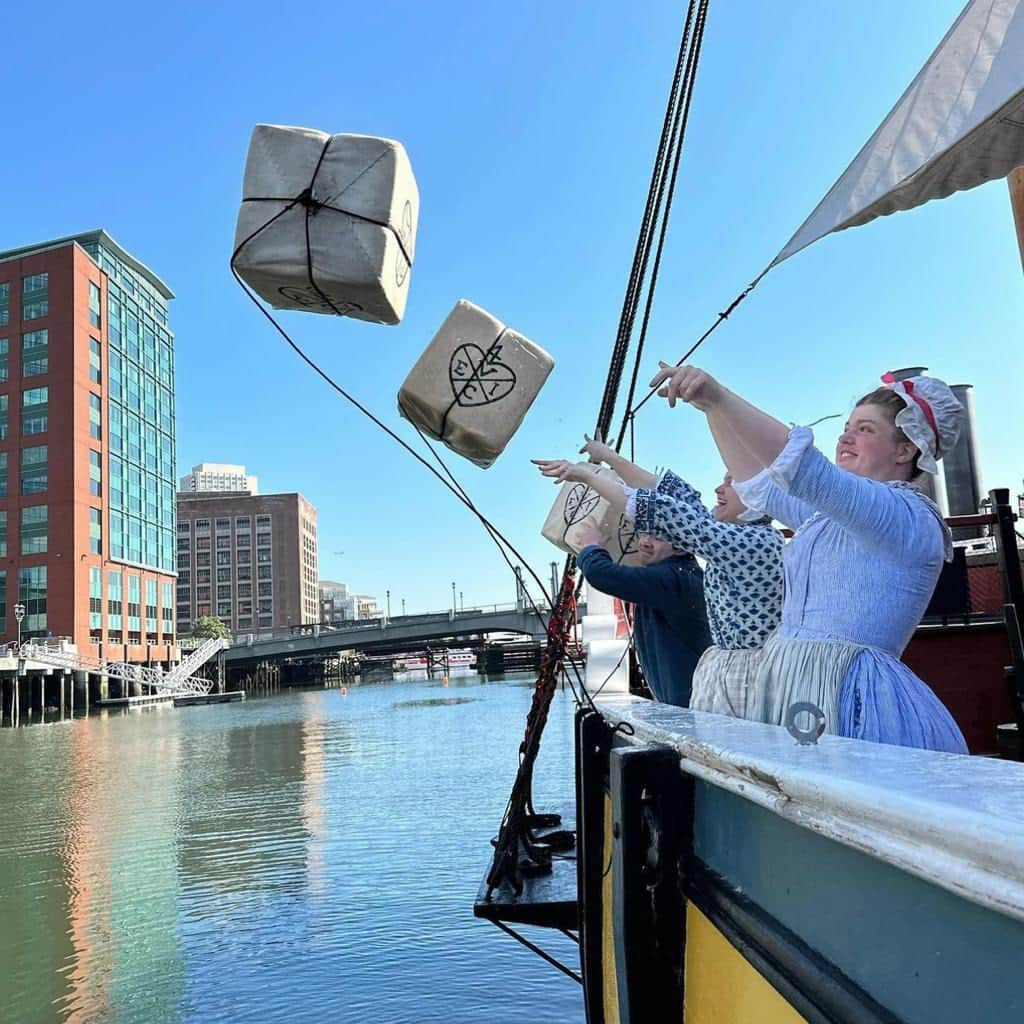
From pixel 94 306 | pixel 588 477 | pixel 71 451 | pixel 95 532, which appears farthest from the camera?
pixel 94 306

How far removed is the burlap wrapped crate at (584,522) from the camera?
10.1 feet

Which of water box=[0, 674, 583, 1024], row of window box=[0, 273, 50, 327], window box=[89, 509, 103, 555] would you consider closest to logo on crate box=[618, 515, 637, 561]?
water box=[0, 674, 583, 1024]

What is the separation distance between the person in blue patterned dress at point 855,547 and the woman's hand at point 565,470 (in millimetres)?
719

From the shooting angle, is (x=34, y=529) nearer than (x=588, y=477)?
No

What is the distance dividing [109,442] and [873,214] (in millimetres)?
55685

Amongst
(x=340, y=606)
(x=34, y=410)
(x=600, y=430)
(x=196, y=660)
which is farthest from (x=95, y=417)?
(x=340, y=606)

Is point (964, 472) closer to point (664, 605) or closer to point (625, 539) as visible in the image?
point (625, 539)

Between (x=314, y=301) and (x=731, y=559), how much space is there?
5.37 feet

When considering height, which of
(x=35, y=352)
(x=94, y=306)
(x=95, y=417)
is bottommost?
(x=95, y=417)

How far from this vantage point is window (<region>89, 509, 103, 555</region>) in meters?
50.7

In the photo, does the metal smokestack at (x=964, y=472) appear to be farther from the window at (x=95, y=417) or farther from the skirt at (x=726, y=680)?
the window at (x=95, y=417)

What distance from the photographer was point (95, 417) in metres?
51.8

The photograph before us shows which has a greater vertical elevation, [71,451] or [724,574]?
[71,451]

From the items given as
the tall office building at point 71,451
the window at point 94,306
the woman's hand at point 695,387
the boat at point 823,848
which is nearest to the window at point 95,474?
the tall office building at point 71,451
